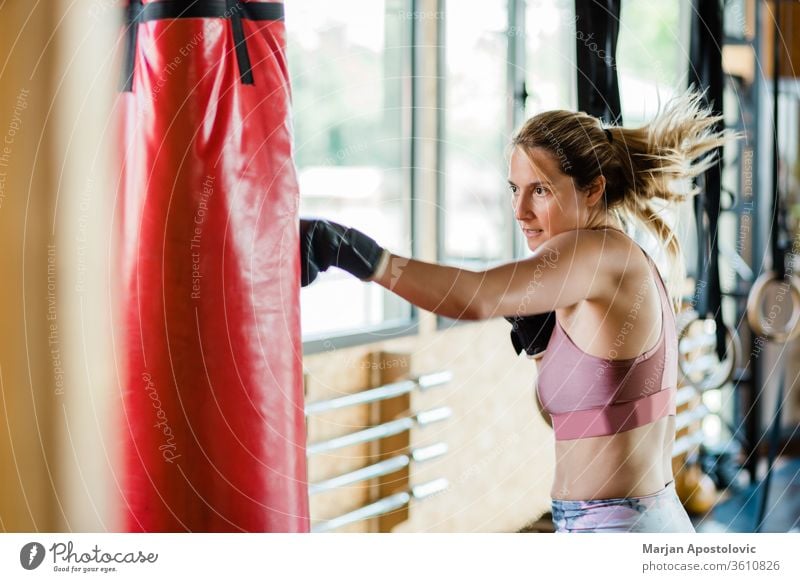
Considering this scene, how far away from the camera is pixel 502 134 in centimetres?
109

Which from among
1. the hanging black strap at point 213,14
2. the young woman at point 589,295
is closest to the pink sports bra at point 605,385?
the young woman at point 589,295

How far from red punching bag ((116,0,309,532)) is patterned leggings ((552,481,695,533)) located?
13.9 inches

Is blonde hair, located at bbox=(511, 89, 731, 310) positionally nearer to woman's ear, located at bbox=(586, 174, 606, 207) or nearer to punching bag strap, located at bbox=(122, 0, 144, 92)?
woman's ear, located at bbox=(586, 174, 606, 207)

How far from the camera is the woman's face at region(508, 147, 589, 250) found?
38.6 inches

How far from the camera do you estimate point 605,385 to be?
0.99 m

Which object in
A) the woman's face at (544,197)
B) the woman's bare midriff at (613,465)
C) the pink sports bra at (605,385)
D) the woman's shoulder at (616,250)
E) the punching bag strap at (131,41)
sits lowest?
Answer: the woman's bare midriff at (613,465)

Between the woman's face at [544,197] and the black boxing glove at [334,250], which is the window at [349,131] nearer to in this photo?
the black boxing glove at [334,250]

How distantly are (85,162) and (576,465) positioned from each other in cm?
69

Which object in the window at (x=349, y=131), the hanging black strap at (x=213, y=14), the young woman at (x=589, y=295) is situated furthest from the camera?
the window at (x=349, y=131)

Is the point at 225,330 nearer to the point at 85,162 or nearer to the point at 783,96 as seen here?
the point at 85,162

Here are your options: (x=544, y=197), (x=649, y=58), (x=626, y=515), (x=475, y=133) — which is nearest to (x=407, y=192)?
(x=475, y=133)

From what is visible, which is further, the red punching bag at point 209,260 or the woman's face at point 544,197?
the woman's face at point 544,197

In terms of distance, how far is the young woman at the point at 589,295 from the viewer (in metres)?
0.96

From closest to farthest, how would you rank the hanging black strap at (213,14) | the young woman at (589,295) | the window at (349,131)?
the hanging black strap at (213,14) → the young woman at (589,295) → the window at (349,131)
